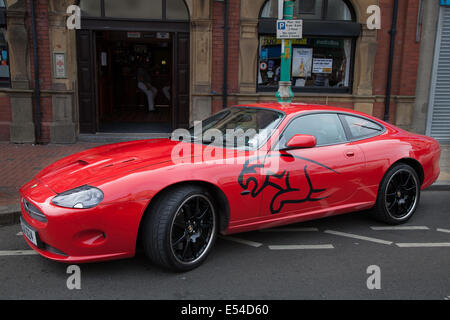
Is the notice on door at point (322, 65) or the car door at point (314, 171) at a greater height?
the notice on door at point (322, 65)

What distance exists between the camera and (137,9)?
10.5 metres

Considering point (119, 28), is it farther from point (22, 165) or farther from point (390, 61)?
point (390, 61)

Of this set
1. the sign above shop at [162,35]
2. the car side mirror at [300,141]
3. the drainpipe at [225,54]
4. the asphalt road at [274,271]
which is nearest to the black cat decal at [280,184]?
the car side mirror at [300,141]

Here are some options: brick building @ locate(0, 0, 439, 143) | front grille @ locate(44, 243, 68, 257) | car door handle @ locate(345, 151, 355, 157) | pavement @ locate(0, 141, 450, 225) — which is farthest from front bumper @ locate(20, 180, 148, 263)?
brick building @ locate(0, 0, 439, 143)

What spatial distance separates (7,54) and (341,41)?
828 cm

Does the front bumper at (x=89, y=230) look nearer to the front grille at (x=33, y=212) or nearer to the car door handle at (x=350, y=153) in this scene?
the front grille at (x=33, y=212)

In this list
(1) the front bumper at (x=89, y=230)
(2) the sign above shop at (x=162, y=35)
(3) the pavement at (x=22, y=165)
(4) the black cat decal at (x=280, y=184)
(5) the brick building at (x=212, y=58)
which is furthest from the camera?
(2) the sign above shop at (x=162, y=35)

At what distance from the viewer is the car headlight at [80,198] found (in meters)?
3.33

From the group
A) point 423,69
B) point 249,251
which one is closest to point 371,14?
point 423,69

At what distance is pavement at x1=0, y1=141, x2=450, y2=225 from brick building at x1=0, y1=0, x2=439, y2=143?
0.56 m

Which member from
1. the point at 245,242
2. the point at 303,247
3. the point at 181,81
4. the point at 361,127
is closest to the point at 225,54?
the point at 181,81

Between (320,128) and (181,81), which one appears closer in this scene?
(320,128)

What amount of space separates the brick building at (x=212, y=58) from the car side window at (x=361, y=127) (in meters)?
5.79

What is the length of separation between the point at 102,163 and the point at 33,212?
2.36 ft
